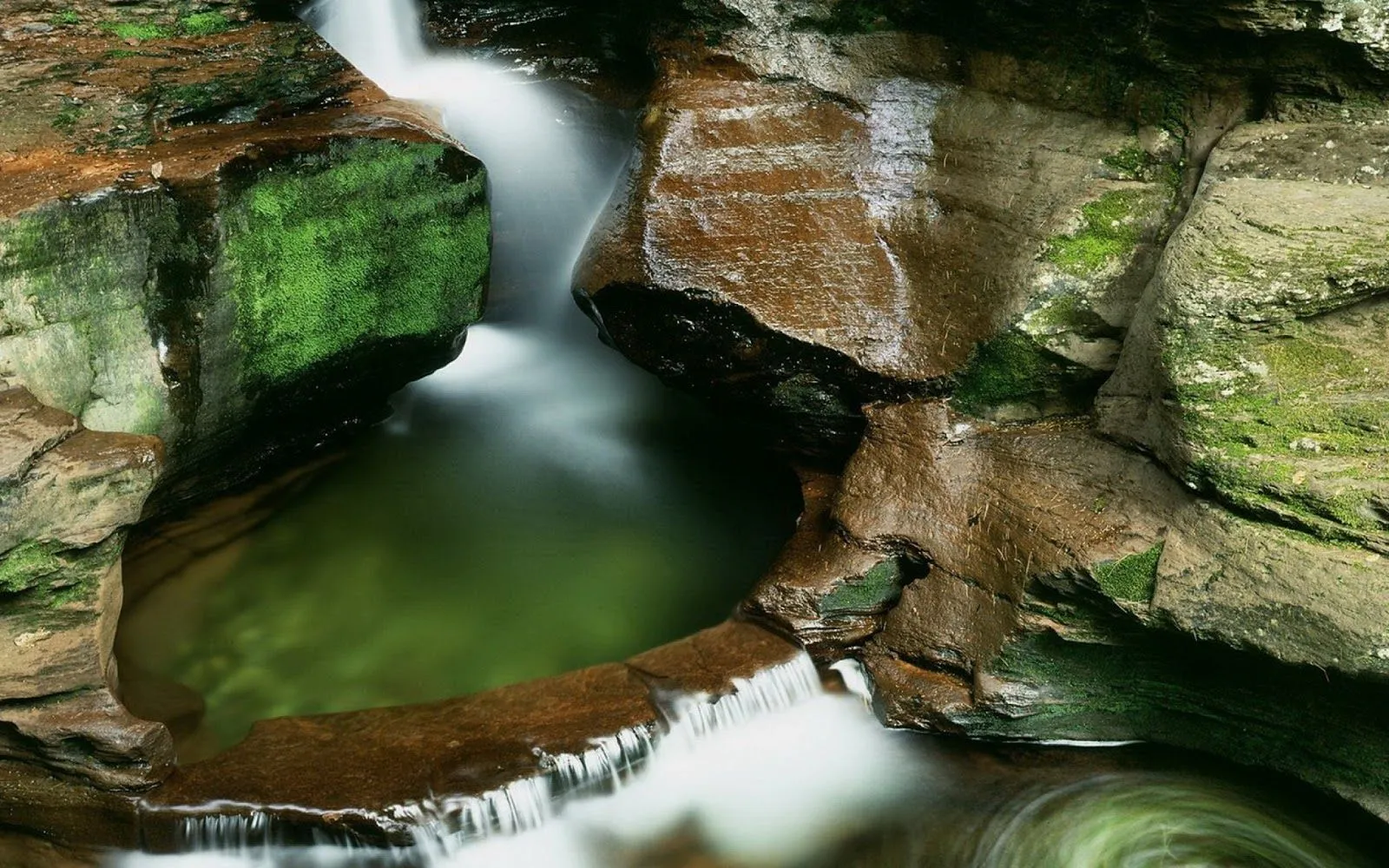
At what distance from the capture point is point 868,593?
4.67 meters

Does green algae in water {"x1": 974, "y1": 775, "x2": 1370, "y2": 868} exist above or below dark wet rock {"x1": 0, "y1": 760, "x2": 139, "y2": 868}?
above

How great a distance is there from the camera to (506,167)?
6.61m

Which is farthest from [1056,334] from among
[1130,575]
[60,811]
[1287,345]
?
[60,811]

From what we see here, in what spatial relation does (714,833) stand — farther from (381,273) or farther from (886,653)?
(381,273)

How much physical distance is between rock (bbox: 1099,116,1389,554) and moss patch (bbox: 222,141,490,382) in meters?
3.28

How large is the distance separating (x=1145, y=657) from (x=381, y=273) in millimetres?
3737

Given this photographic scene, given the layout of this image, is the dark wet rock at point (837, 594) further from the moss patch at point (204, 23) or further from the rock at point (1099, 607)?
the moss patch at point (204, 23)

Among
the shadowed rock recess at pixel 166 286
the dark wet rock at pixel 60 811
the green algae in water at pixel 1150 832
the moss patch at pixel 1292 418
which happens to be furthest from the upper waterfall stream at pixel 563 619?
the moss patch at pixel 1292 418

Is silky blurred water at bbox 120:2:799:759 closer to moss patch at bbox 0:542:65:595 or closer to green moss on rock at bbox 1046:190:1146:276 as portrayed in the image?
moss patch at bbox 0:542:65:595

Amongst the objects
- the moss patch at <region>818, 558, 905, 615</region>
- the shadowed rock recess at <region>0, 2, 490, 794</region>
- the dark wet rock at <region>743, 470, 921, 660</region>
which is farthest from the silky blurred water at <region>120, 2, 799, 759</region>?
the moss patch at <region>818, 558, 905, 615</region>

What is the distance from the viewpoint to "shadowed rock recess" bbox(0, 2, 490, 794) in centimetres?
387

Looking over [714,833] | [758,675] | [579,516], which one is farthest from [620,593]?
[714,833]

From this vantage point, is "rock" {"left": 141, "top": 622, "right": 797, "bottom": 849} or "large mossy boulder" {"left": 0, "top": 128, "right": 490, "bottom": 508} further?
"large mossy boulder" {"left": 0, "top": 128, "right": 490, "bottom": 508}

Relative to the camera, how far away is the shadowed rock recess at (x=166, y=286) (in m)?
3.87
